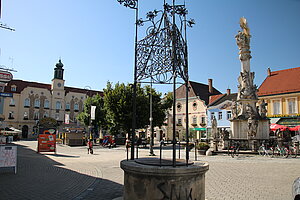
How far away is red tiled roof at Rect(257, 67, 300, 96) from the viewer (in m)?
35.3

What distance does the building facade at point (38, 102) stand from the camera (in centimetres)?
5516

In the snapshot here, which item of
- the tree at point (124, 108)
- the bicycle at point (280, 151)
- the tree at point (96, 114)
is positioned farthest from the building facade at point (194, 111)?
the bicycle at point (280, 151)

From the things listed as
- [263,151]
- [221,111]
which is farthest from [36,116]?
[263,151]

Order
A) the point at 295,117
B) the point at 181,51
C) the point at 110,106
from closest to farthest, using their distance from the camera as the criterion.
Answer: the point at 181,51 < the point at 110,106 < the point at 295,117

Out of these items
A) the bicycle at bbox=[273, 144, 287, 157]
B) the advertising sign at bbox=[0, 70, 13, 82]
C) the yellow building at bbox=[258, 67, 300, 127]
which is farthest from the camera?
the yellow building at bbox=[258, 67, 300, 127]

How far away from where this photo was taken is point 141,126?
32.0m

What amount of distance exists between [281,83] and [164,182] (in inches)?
1520

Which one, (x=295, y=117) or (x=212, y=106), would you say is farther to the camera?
(x=212, y=106)

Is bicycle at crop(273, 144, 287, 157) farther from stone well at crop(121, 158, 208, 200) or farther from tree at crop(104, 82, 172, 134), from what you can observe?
tree at crop(104, 82, 172, 134)

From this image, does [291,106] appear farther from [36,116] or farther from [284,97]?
[36,116]

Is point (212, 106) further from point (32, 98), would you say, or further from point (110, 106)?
point (32, 98)

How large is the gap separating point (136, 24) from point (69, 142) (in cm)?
2745

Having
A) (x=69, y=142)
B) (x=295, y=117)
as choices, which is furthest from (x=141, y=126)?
(x=295, y=117)

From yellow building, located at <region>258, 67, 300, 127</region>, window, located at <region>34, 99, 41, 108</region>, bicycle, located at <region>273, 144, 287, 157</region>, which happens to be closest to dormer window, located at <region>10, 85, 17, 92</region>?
window, located at <region>34, 99, 41, 108</region>
